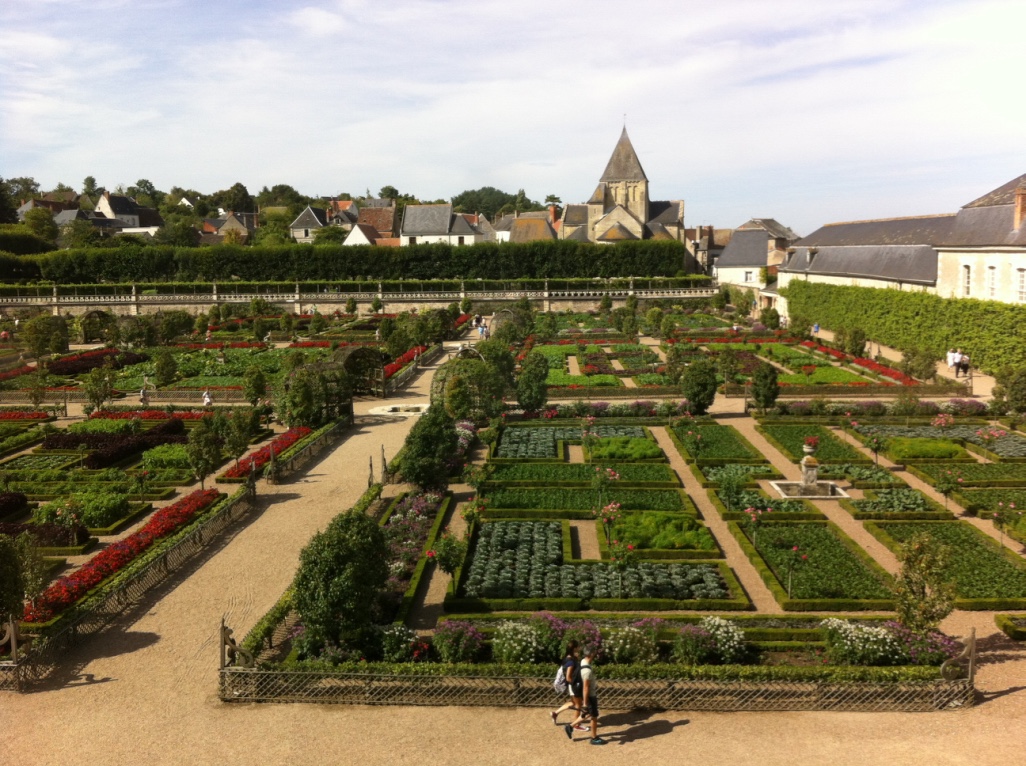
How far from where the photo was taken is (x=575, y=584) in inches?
697

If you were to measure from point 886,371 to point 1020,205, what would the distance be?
9708 millimetres

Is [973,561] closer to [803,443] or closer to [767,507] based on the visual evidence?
[767,507]

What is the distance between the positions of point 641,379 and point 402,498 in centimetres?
1950

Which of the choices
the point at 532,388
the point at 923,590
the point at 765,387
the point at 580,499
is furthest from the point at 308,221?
the point at 923,590

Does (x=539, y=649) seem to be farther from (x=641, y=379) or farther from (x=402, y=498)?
(x=641, y=379)

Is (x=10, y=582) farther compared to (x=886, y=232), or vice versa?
(x=886, y=232)

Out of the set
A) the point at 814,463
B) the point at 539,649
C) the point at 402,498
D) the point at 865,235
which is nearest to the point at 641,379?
the point at 814,463

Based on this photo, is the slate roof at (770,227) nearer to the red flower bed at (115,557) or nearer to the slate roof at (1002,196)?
the slate roof at (1002,196)

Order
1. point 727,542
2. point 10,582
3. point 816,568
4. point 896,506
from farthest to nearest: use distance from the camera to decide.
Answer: point 896,506 → point 727,542 → point 816,568 → point 10,582

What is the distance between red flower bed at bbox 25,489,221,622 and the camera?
16484 millimetres

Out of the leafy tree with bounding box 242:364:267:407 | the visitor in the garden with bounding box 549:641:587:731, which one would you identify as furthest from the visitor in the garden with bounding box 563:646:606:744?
the leafy tree with bounding box 242:364:267:407

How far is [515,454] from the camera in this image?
2750cm

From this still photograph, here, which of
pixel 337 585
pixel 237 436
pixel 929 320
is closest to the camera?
pixel 337 585

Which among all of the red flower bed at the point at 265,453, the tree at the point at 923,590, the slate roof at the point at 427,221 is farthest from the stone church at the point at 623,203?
the tree at the point at 923,590
